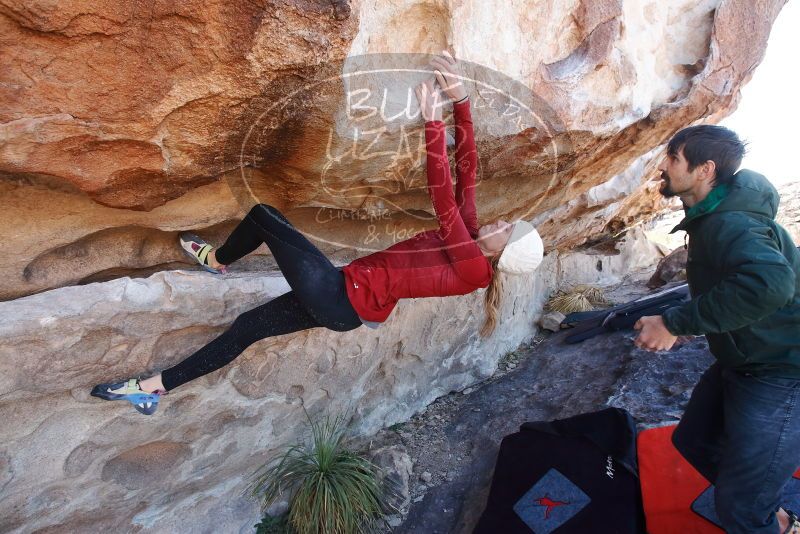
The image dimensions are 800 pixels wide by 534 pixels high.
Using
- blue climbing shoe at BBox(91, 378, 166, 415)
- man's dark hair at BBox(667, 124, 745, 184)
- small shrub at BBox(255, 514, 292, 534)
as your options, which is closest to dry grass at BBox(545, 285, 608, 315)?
small shrub at BBox(255, 514, 292, 534)

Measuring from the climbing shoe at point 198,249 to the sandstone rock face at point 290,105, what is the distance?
0.35 ft

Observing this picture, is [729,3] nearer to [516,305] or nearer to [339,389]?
[516,305]

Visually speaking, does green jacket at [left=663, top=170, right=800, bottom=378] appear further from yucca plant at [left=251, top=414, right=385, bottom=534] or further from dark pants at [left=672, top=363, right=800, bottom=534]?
yucca plant at [left=251, top=414, right=385, bottom=534]

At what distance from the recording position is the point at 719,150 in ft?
6.14

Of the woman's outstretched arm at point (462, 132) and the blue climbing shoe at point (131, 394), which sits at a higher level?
the woman's outstretched arm at point (462, 132)

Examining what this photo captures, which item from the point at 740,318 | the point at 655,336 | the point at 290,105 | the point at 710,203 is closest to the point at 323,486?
the point at 655,336

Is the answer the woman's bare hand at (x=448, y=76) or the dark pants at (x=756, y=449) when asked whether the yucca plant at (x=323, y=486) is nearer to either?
the dark pants at (x=756, y=449)

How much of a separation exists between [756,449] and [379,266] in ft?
5.42

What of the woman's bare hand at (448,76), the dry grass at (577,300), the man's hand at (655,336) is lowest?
the dry grass at (577,300)

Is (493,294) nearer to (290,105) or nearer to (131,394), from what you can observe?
(290,105)

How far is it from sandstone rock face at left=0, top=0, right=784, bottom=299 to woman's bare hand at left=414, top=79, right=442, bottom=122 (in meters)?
0.12

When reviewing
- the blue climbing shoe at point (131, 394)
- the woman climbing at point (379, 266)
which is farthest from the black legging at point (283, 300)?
the blue climbing shoe at point (131, 394)

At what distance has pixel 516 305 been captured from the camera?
5820 millimetres

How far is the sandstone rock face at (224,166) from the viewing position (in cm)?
169
